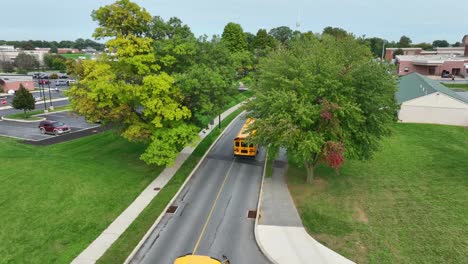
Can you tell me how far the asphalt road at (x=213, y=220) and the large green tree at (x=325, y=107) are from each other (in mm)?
4372

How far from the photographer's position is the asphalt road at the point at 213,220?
53.4ft

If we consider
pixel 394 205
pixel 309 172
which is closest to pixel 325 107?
pixel 309 172

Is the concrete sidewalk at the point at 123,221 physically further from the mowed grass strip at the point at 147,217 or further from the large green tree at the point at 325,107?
the large green tree at the point at 325,107

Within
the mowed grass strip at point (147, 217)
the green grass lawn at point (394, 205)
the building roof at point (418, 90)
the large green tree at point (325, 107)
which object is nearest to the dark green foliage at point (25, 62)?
the mowed grass strip at point (147, 217)

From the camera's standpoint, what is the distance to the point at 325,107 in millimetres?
19547

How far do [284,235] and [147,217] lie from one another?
8.02 metres

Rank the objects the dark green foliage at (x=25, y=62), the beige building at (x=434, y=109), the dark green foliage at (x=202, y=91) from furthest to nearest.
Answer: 1. the dark green foliage at (x=25, y=62)
2. the beige building at (x=434, y=109)
3. the dark green foliage at (x=202, y=91)

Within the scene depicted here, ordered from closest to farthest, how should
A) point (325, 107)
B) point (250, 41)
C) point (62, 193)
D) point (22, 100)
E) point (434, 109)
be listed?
point (325, 107) → point (62, 193) → point (434, 109) → point (22, 100) → point (250, 41)

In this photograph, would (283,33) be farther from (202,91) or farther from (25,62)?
(202,91)

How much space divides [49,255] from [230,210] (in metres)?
9.85

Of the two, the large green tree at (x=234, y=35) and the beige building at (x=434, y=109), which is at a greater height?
Result: the large green tree at (x=234, y=35)

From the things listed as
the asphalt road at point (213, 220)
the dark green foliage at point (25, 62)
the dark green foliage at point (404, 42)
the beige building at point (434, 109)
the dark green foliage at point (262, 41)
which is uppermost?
the dark green foliage at point (404, 42)

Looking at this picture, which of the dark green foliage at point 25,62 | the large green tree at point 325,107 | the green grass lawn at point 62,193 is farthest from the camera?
the dark green foliage at point 25,62

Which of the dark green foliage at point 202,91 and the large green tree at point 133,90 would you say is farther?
the dark green foliage at point 202,91
